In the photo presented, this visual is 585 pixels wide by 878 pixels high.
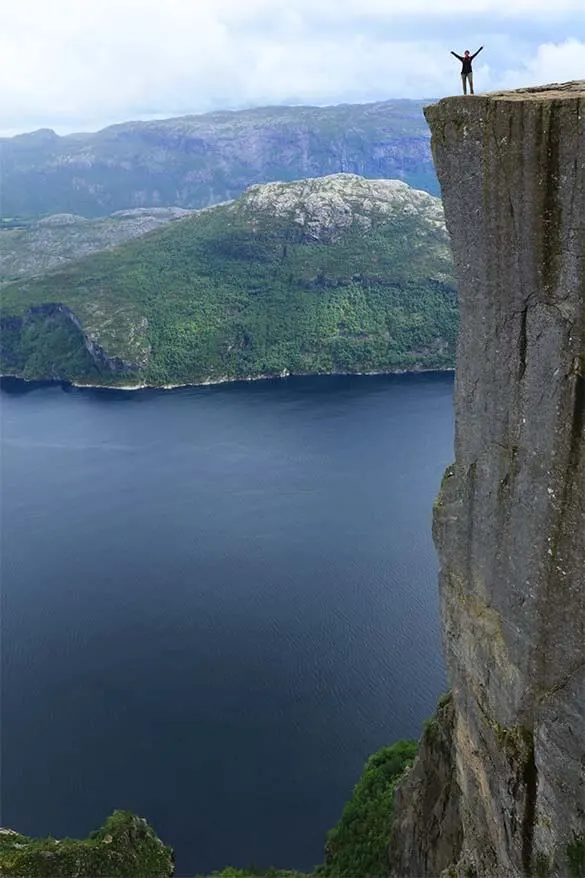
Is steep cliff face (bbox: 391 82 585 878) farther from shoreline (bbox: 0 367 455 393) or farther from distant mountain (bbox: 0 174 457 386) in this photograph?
distant mountain (bbox: 0 174 457 386)

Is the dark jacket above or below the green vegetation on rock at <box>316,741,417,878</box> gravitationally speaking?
above

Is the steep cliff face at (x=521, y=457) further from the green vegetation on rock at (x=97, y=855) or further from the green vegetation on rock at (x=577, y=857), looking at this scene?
the green vegetation on rock at (x=97, y=855)

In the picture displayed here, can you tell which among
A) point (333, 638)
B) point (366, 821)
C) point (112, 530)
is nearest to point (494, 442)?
point (366, 821)

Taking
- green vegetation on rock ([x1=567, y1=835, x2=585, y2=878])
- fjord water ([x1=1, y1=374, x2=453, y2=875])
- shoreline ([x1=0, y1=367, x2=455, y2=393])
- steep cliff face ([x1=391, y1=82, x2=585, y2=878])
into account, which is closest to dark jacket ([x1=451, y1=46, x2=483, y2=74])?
steep cliff face ([x1=391, y1=82, x2=585, y2=878])

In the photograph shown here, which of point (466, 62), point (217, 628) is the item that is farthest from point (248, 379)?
point (466, 62)

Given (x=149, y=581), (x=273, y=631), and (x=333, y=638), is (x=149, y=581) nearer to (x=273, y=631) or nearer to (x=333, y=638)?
(x=273, y=631)

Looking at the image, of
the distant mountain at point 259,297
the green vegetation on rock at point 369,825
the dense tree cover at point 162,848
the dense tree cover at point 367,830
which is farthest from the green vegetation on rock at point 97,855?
the distant mountain at point 259,297
